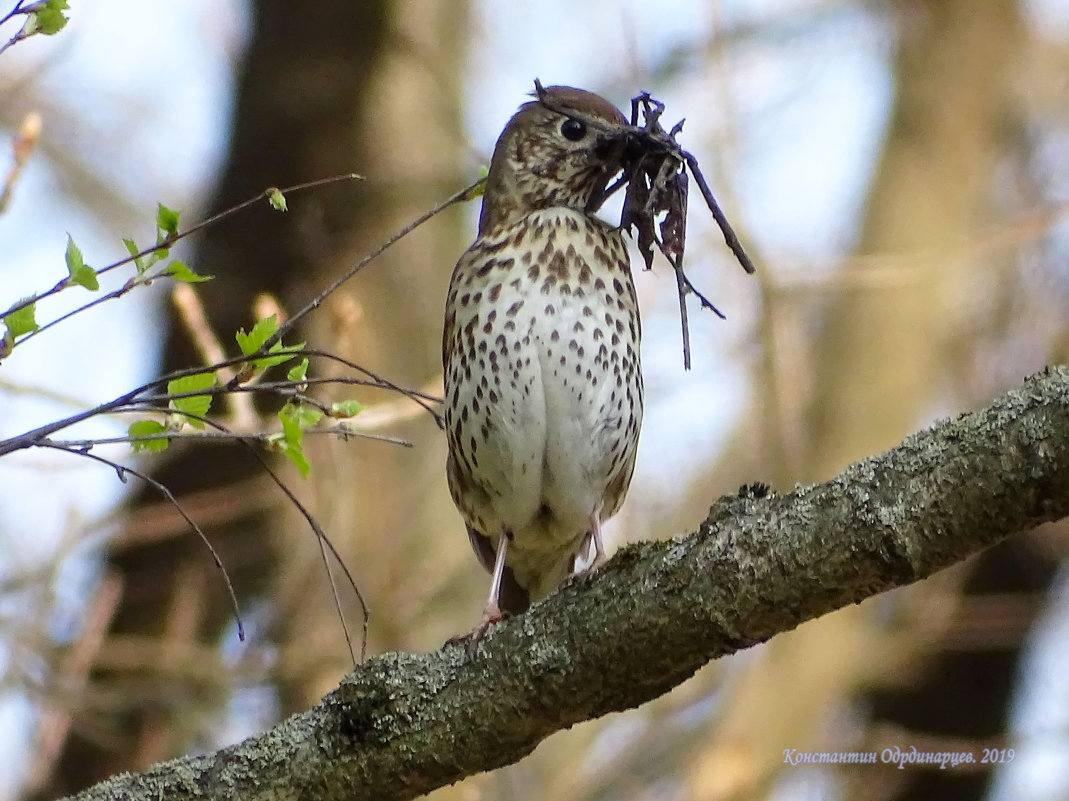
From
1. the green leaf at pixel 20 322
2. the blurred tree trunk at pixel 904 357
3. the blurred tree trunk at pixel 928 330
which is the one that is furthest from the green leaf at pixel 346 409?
the blurred tree trunk at pixel 928 330

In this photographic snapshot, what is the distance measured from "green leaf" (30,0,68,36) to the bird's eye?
2.35 metres

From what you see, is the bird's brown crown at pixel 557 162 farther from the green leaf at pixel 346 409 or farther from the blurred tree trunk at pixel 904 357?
the blurred tree trunk at pixel 904 357

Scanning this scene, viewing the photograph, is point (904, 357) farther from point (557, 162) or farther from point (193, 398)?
point (193, 398)

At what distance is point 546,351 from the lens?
158 inches

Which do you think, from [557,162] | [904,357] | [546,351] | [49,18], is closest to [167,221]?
[49,18]

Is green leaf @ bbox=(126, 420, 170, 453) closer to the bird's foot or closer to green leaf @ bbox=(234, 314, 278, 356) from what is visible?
green leaf @ bbox=(234, 314, 278, 356)

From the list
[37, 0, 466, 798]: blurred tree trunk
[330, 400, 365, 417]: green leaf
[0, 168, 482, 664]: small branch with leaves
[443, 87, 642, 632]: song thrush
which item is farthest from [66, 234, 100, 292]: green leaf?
[37, 0, 466, 798]: blurred tree trunk

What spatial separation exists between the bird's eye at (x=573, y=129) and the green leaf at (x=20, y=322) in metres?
2.52

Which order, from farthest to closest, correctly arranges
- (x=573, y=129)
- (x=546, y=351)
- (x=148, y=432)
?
(x=573, y=129), (x=546, y=351), (x=148, y=432)

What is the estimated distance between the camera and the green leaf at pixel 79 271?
86.3 inches

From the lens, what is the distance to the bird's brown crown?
4371 millimetres

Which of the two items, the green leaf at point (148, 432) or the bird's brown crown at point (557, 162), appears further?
the bird's brown crown at point (557, 162)

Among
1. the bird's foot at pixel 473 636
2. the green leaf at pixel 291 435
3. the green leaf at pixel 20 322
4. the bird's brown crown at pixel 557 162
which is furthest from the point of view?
the bird's brown crown at pixel 557 162

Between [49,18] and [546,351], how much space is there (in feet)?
6.64
